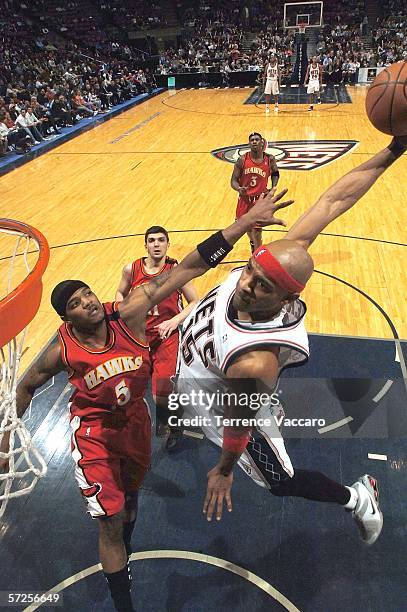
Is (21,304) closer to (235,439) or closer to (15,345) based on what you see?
(15,345)

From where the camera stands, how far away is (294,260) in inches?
84.0

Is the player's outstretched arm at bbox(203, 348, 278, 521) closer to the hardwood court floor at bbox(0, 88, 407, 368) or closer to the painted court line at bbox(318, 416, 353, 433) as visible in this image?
the painted court line at bbox(318, 416, 353, 433)

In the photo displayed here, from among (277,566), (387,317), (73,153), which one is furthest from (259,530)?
(73,153)

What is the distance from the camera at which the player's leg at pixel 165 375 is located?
3.72 meters

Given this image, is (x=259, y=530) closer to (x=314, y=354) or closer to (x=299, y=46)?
(x=314, y=354)

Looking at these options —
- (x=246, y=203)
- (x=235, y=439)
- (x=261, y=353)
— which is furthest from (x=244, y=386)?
(x=246, y=203)

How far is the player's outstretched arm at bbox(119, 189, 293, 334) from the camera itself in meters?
2.40

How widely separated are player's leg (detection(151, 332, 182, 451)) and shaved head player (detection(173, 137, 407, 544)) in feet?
1.18

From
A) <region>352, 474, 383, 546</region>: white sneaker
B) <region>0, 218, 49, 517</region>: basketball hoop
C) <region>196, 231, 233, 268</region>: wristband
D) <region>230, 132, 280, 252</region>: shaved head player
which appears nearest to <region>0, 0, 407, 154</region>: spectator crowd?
<region>230, 132, 280, 252</region>: shaved head player

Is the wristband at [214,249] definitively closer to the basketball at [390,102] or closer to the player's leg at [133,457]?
the player's leg at [133,457]

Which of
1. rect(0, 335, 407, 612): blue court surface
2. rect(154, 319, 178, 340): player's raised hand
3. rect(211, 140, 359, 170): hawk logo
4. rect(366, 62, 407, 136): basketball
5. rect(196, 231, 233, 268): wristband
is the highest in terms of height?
rect(366, 62, 407, 136): basketball

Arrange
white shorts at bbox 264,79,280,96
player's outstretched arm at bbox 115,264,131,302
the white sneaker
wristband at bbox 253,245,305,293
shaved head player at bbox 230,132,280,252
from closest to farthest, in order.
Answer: wristband at bbox 253,245,305,293 → the white sneaker → player's outstretched arm at bbox 115,264,131,302 → shaved head player at bbox 230,132,280,252 → white shorts at bbox 264,79,280,96

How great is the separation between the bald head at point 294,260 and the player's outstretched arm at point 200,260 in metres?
0.26

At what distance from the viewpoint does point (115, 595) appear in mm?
2559
